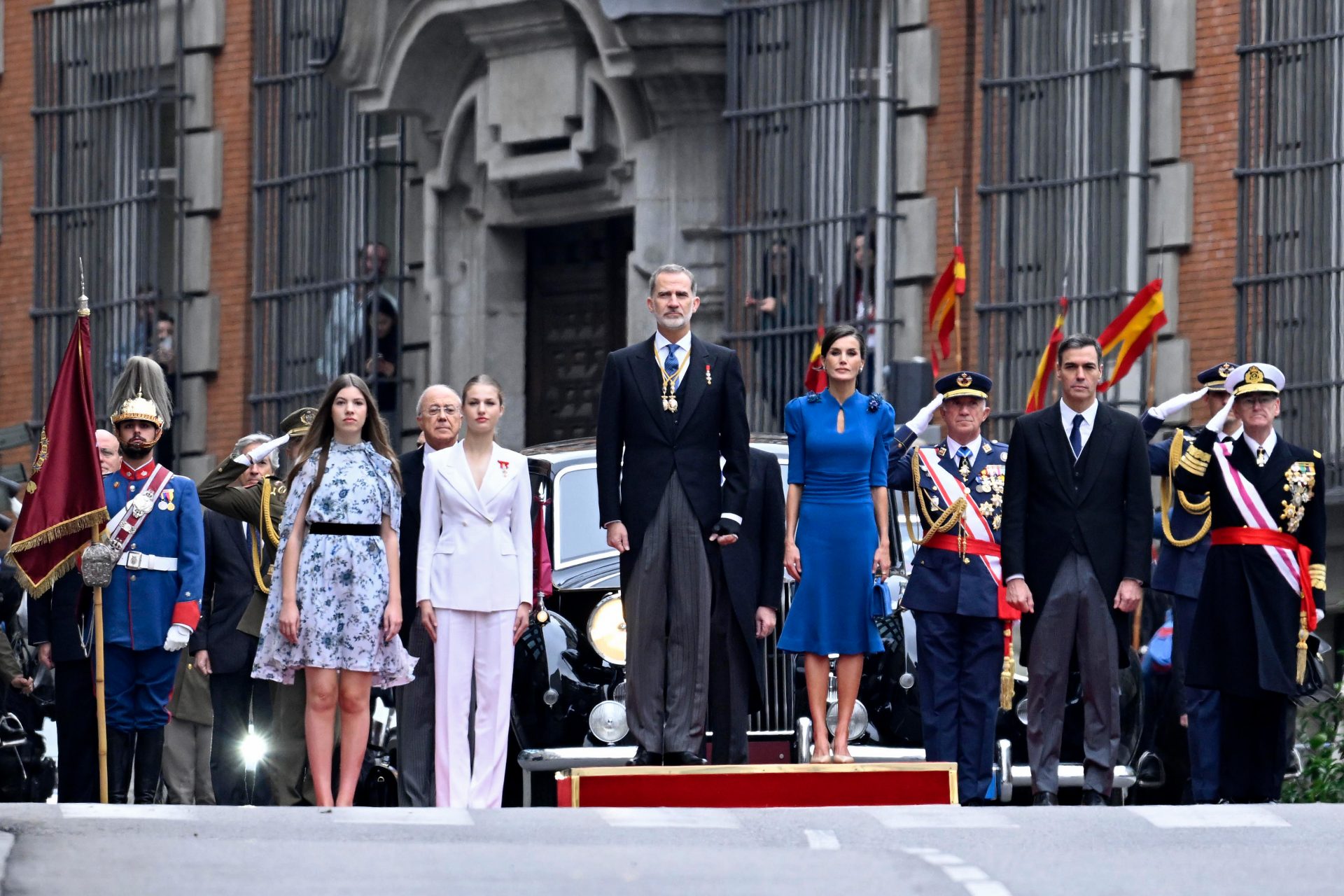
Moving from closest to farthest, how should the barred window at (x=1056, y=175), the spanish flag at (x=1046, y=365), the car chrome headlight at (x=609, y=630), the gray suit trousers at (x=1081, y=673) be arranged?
1. the gray suit trousers at (x=1081, y=673)
2. the car chrome headlight at (x=609, y=630)
3. the spanish flag at (x=1046, y=365)
4. the barred window at (x=1056, y=175)

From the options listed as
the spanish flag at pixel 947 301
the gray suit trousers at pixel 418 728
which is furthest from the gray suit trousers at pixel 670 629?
the spanish flag at pixel 947 301

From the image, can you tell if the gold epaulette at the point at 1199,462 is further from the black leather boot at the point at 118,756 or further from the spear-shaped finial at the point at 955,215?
the spear-shaped finial at the point at 955,215

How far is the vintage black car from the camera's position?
1444cm

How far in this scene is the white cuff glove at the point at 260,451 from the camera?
15031 mm

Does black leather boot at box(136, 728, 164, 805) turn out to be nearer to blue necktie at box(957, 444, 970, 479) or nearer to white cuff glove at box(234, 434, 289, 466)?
white cuff glove at box(234, 434, 289, 466)

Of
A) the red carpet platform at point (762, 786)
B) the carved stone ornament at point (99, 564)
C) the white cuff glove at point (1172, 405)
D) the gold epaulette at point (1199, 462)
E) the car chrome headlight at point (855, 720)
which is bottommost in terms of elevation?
the red carpet platform at point (762, 786)

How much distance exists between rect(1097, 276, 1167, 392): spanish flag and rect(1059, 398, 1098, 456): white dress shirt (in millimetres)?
7075

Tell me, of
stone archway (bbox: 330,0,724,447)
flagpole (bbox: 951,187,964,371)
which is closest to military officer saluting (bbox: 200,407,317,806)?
flagpole (bbox: 951,187,964,371)

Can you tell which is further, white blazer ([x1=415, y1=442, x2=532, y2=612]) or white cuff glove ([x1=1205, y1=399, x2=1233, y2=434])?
white cuff glove ([x1=1205, y1=399, x2=1233, y2=434])

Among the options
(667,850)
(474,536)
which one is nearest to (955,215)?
(474,536)

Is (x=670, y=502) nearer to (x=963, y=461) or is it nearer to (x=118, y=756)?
(x=963, y=461)

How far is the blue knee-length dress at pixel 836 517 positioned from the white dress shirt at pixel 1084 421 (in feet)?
2.27

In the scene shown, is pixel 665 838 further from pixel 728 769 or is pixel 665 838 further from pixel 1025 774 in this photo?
pixel 1025 774

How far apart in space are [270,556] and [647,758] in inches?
126
